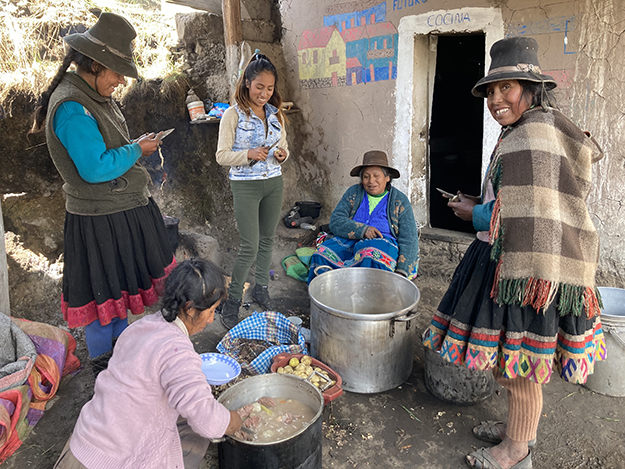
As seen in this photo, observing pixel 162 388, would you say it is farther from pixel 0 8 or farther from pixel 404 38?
pixel 0 8

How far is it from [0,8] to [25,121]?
137 centimetres

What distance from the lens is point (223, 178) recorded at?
5414 mm

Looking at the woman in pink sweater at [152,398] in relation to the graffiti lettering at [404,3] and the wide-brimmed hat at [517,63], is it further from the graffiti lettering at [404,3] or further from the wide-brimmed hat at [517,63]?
the graffiti lettering at [404,3]

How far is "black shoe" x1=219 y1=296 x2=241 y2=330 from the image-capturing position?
363 centimetres

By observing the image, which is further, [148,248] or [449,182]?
[449,182]

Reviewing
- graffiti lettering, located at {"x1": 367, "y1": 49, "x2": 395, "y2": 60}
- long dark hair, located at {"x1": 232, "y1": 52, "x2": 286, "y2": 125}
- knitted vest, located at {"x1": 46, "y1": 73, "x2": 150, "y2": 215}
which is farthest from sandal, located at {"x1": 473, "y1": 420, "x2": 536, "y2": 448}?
graffiti lettering, located at {"x1": 367, "y1": 49, "x2": 395, "y2": 60}

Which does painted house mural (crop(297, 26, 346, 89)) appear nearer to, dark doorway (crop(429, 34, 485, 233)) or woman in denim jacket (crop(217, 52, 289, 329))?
woman in denim jacket (crop(217, 52, 289, 329))

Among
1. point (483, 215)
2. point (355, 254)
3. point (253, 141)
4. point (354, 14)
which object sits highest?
point (354, 14)

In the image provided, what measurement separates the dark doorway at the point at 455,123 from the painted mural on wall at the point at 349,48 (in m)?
1.84

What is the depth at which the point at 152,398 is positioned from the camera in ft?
5.65

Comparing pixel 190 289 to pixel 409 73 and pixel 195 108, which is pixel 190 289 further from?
pixel 195 108

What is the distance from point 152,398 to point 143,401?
3cm

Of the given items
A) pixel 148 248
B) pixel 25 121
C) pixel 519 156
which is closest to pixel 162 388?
pixel 148 248

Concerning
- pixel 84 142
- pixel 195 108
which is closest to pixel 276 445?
pixel 84 142
